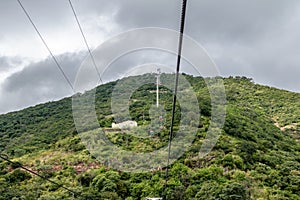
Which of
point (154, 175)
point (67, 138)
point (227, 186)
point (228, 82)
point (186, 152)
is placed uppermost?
point (228, 82)

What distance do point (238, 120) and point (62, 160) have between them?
1817 cm

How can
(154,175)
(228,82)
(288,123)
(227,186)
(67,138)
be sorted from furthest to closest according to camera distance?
(228,82)
(288,123)
(67,138)
(154,175)
(227,186)

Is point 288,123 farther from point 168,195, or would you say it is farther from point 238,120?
point 168,195

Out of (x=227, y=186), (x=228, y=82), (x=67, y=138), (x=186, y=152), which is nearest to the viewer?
(x=227, y=186)

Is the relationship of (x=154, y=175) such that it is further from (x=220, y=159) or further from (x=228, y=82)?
(x=228, y=82)

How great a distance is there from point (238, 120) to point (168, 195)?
17384mm

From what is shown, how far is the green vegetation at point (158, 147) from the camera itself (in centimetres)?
2895

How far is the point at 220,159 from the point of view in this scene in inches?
1316

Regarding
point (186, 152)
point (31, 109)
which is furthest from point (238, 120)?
point (31, 109)

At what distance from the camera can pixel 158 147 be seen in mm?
36125

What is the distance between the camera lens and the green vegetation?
95.0 ft

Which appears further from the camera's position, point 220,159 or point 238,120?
point 238,120

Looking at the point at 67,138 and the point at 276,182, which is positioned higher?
the point at 67,138

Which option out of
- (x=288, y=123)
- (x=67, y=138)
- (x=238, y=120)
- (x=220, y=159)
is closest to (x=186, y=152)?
(x=220, y=159)
